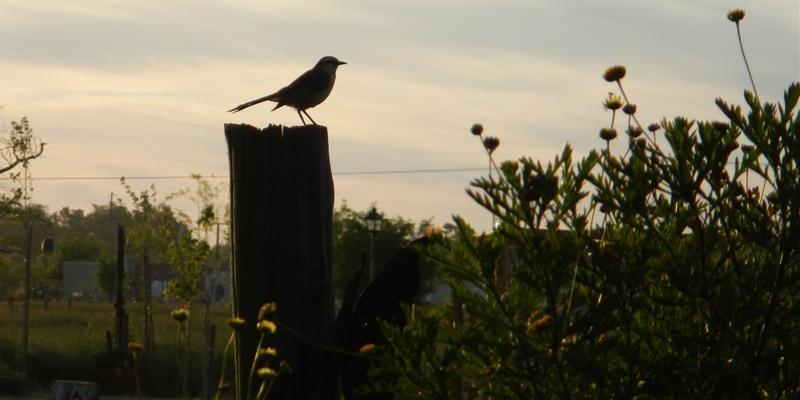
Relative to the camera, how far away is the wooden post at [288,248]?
488cm

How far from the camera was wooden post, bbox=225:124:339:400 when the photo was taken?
192 inches

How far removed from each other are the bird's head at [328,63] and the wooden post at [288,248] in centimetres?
476

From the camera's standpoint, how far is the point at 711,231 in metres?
4.27

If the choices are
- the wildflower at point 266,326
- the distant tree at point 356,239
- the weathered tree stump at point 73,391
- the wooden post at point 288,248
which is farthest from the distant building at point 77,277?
the wildflower at point 266,326

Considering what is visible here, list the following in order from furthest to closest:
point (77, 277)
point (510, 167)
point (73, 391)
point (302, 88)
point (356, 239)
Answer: point (77, 277) < point (356, 239) < point (302, 88) < point (73, 391) < point (510, 167)

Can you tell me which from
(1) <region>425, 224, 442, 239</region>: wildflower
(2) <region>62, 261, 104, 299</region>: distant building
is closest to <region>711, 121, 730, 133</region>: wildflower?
(1) <region>425, 224, 442, 239</region>: wildflower

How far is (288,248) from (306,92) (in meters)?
4.55

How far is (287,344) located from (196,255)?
2952cm

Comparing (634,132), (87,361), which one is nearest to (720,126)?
(634,132)

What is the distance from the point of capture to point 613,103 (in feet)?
15.1

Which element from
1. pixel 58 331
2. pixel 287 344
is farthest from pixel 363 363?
pixel 58 331

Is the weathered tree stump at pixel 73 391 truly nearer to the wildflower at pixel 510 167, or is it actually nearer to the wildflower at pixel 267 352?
the wildflower at pixel 267 352

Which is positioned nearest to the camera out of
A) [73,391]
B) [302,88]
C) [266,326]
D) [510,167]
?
[510,167]

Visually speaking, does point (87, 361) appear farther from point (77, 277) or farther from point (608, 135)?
point (77, 277)
